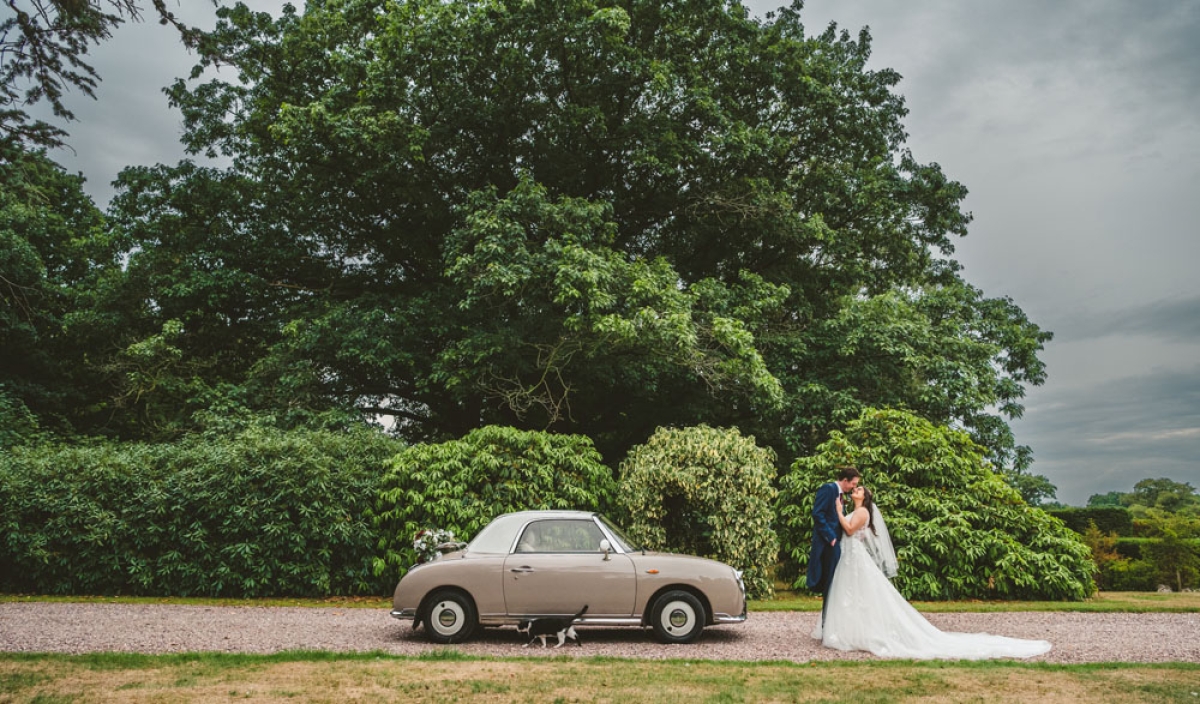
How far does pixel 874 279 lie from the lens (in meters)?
24.5

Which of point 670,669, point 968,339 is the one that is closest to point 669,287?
point 968,339

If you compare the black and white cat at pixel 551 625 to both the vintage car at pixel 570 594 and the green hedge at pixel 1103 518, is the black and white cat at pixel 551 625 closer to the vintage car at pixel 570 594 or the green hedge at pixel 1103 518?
the vintage car at pixel 570 594

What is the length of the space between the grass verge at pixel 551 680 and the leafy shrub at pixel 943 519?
660 cm

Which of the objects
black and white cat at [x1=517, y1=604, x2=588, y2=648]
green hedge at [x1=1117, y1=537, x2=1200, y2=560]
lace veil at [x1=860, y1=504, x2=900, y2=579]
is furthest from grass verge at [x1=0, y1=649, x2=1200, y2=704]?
green hedge at [x1=1117, y1=537, x2=1200, y2=560]

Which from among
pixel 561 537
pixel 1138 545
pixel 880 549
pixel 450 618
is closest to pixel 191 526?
pixel 450 618

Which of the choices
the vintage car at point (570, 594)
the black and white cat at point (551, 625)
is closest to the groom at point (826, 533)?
the vintage car at point (570, 594)

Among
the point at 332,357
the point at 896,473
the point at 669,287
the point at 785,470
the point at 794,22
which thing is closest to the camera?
the point at 896,473

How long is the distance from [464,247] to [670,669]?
1257 centimetres

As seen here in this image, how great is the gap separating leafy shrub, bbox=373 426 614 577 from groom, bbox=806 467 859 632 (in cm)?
599

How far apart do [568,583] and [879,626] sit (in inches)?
136

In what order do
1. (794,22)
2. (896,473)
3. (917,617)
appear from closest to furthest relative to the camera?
(917,617) → (896,473) → (794,22)

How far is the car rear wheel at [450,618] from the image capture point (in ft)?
31.2

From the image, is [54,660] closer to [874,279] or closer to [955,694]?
[955,694]

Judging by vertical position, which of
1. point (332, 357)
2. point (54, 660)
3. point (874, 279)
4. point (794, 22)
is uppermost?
point (794, 22)
